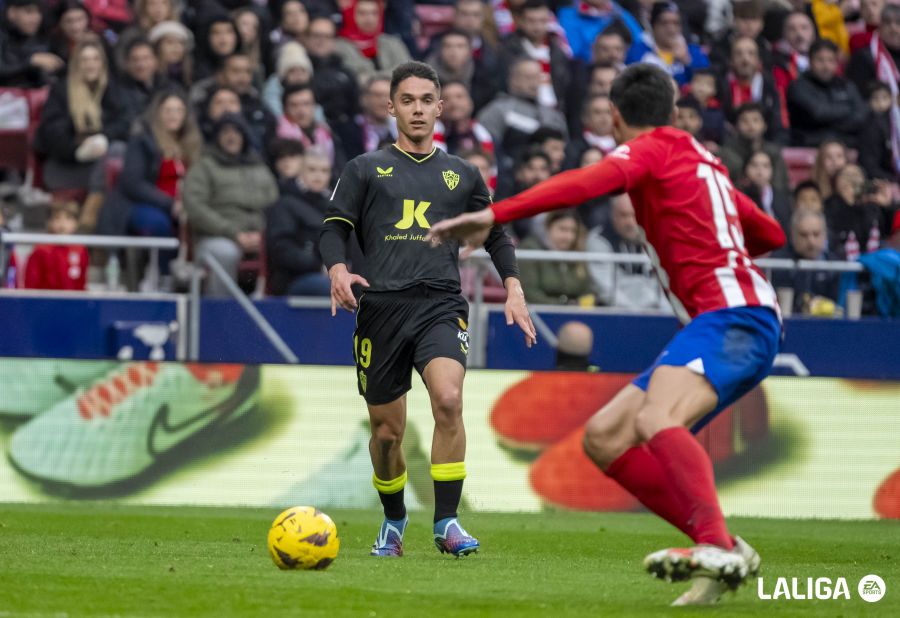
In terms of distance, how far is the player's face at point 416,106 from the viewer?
8.88m

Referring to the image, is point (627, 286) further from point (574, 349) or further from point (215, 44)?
point (215, 44)

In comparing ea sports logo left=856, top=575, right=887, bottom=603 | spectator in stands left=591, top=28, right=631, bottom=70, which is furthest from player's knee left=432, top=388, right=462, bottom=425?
spectator in stands left=591, top=28, right=631, bottom=70

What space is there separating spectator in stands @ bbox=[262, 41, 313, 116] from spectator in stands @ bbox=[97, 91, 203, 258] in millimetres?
1357

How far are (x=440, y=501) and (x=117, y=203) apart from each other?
22.9ft

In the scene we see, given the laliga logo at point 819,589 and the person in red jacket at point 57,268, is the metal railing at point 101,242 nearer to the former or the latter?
the person in red jacket at point 57,268

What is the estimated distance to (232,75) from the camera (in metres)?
16.4

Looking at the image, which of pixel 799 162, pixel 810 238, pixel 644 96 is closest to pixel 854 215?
pixel 810 238

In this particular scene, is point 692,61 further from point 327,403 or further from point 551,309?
point 327,403

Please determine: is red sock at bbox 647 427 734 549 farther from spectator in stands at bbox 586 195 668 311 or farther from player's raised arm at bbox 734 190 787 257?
spectator in stands at bbox 586 195 668 311

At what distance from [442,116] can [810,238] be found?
3741 millimetres

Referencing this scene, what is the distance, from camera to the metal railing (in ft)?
45.0

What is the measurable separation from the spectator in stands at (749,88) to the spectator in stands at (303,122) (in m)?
4.84

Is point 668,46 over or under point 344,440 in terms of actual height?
over

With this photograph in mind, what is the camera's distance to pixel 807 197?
54.4ft
